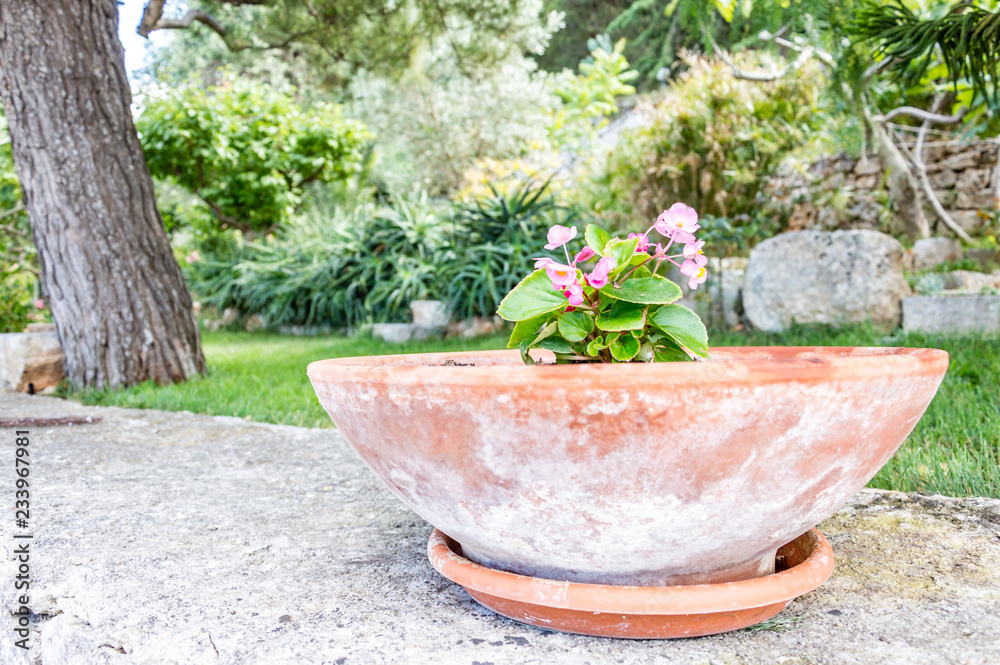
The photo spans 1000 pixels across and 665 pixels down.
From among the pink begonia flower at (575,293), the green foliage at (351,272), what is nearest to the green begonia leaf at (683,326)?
the pink begonia flower at (575,293)

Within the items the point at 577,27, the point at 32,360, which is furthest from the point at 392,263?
the point at 577,27

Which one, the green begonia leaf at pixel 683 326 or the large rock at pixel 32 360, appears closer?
the green begonia leaf at pixel 683 326

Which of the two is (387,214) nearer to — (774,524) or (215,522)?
(215,522)

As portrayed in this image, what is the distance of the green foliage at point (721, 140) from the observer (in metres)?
5.25

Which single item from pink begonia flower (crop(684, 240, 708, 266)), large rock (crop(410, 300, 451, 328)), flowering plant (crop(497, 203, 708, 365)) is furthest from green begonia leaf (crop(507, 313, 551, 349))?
large rock (crop(410, 300, 451, 328))

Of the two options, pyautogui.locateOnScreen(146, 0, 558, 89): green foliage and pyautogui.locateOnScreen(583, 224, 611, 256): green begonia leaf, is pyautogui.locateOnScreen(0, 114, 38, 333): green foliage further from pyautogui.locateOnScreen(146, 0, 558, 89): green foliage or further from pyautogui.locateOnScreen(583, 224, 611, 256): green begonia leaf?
pyautogui.locateOnScreen(583, 224, 611, 256): green begonia leaf

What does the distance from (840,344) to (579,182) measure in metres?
4.09

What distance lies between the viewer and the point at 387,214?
19.7ft

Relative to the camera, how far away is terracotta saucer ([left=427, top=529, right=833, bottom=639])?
29.3 inches

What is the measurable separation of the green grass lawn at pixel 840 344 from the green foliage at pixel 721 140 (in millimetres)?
2040

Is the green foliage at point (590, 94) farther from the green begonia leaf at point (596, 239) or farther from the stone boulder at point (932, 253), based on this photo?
the green begonia leaf at point (596, 239)

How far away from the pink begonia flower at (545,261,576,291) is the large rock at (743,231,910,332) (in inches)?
125

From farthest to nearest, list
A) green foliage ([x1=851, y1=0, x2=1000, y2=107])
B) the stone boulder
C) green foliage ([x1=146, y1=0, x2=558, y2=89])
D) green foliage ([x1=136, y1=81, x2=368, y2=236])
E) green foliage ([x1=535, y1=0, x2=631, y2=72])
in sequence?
green foliage ([x1=535, y1=0, x2=631, y2=72]) → green foliage ([x1=136, y1=81, x2=368, y2=236]) → green foliage ([x1=146, y1=0, x2=558, y2=89]) → the stone boulder → green foliage ([x1=851, y1=0, x2=1000, y2=107])

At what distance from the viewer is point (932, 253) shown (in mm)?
4637
